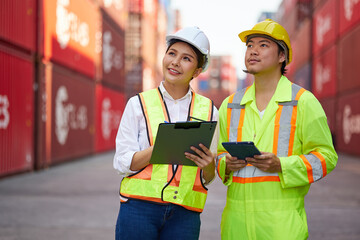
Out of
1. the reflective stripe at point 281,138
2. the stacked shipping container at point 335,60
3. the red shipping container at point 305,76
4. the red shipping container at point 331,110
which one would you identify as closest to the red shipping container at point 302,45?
the stacked shipping container at point 335,60

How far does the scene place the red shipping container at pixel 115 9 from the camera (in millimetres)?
21528

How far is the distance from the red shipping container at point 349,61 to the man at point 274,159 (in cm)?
1813

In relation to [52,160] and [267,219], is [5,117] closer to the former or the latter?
[52,160]

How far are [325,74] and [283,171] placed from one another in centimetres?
2426

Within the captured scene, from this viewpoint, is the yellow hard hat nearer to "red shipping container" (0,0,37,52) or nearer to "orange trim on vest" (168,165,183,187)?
"orange trim on vest" (168,165,183,187)

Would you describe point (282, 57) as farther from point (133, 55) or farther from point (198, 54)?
point (133, 55)

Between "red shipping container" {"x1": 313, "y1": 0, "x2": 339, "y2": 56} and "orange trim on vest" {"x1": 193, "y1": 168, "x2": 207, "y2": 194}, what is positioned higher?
"red shipping container" {"x1": 313, "y1": 0, "x2": 339, "y2": 56}

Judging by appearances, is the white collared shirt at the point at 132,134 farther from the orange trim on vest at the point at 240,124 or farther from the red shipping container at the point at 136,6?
the red shipping container at the point at 136,6

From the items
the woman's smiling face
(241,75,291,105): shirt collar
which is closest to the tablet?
(241,75,291,105): shirt collar

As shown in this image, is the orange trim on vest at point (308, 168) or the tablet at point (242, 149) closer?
the tablet at point (242, 149)

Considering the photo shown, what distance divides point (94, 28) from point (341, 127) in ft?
42.9

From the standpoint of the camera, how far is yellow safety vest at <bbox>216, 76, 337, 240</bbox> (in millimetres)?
2197

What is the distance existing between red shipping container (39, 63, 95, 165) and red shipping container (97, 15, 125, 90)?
2416 mm

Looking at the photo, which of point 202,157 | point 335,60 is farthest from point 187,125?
point 335,60
